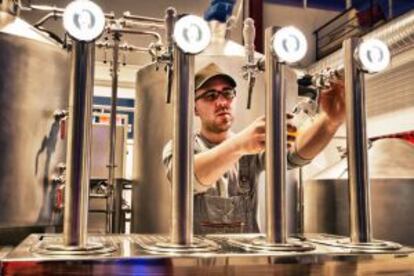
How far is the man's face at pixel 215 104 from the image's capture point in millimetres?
1511

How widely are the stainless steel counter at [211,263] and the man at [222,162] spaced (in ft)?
1.30

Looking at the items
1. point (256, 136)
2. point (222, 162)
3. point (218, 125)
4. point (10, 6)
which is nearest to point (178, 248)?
point (256, 136)

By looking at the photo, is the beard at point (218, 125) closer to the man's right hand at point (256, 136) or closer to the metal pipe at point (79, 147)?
the man's right hand at point (256, 136)

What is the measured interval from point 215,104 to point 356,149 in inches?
27.0

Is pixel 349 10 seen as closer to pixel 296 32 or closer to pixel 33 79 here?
pixel 33 79

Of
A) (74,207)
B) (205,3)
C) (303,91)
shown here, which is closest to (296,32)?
(303,91)

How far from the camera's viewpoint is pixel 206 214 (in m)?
1.48

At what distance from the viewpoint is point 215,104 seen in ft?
5.09

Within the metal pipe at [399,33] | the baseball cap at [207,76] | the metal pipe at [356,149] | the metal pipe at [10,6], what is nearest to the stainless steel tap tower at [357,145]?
the metal pipe at [356,149]

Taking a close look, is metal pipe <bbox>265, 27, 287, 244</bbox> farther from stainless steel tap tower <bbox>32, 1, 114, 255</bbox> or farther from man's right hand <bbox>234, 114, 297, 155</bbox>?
stainless steel tap tower <bbox>32, 1, 114, 255</bbox>

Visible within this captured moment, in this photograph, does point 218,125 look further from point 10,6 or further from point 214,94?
point 10,6

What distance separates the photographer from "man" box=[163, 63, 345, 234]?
3.99 ft

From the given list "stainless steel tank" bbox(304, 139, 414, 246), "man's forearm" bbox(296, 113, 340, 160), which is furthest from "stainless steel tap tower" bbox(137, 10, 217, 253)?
"stainless steel tank" bbox(304, 139, 414, 246)

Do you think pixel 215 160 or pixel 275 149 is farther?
pixel 215 160
